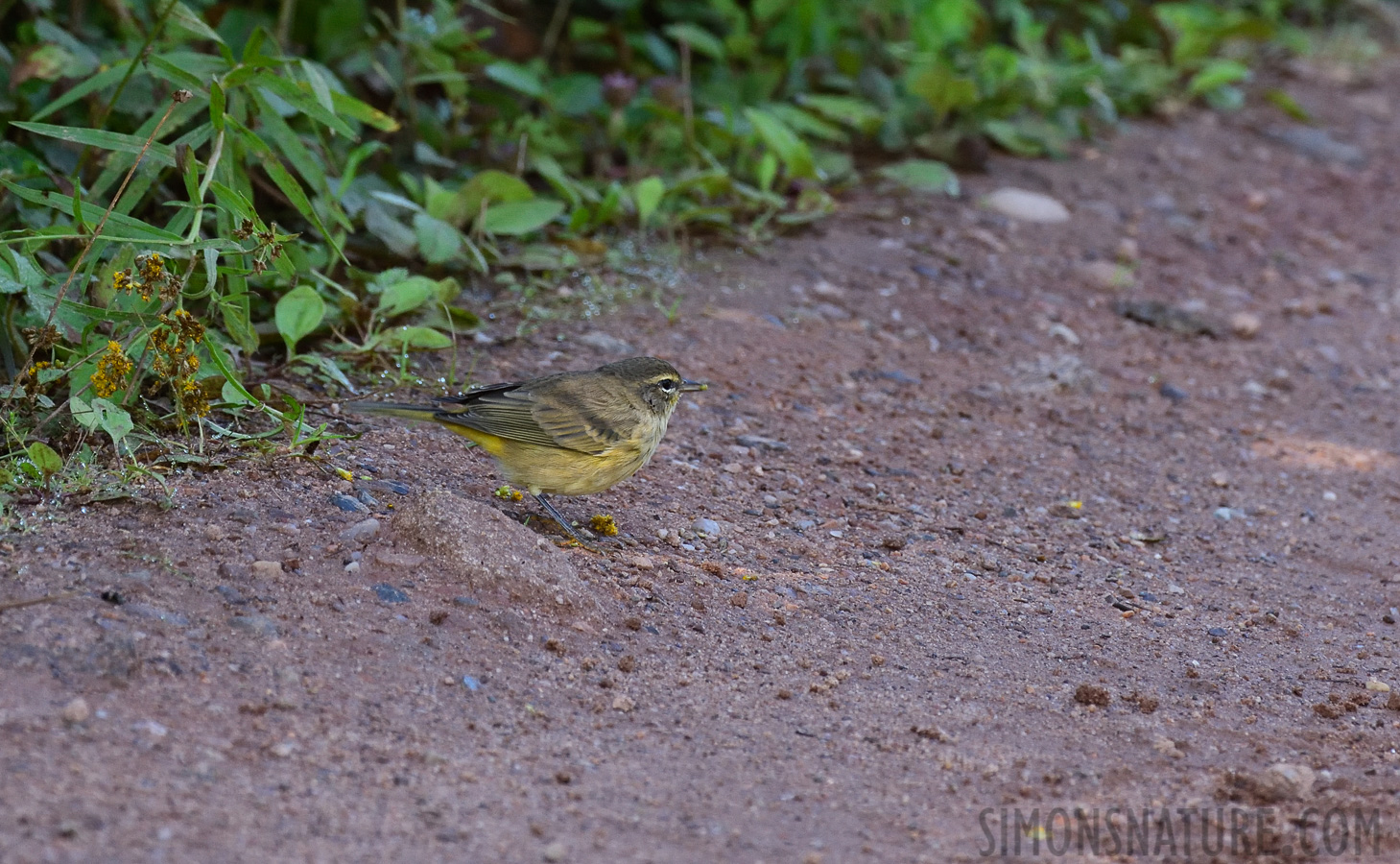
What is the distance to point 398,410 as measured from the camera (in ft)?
15.5

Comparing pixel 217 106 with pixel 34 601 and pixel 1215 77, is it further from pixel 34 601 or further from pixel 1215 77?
pixel 1215 77

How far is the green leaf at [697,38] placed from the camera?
8.67m

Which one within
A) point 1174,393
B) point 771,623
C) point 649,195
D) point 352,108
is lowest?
point 1174,393

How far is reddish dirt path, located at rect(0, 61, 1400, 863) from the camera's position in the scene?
3.23 meters

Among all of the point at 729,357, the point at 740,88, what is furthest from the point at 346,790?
the point at 740,88

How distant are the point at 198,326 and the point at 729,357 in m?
2.93

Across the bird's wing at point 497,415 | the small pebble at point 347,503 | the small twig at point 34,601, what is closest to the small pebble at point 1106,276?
the bird's wing at point 497,415

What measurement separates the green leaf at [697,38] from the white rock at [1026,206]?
82.6 inches

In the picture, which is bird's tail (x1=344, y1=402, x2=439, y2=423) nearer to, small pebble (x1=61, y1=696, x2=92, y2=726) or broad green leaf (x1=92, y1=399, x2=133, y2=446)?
broad green leaf (x1=92, y1=399, x2=133, y2=446)

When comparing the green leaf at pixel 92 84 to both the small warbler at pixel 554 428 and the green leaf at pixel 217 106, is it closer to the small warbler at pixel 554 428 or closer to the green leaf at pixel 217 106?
the green leaf at pixel 217 106

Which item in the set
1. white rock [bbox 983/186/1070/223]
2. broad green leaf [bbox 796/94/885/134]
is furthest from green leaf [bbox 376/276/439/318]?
white rock [bbox 983/186/1070/223]

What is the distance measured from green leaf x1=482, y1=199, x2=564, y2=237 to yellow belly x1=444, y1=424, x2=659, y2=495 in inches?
85.2

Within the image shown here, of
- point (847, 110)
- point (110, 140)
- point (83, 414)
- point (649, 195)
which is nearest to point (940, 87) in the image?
point (847, 110)

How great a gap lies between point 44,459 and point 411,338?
181 cm
